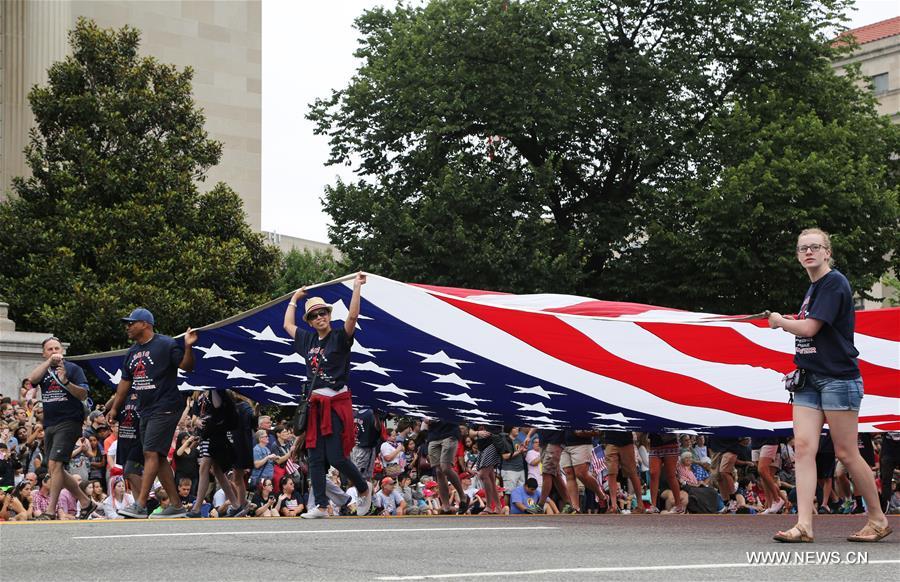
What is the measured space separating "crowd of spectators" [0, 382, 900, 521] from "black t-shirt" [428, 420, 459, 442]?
0.74 m

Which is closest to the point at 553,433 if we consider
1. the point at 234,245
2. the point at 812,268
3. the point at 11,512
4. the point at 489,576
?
the point at 11,512

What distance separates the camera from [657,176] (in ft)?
116

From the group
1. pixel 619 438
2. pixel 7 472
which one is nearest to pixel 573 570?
pixel 619 438

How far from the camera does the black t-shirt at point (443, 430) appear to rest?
15.0 metres

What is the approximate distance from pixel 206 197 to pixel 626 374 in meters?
21.8

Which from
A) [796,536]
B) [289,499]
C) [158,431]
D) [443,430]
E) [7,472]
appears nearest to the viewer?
[796,536]

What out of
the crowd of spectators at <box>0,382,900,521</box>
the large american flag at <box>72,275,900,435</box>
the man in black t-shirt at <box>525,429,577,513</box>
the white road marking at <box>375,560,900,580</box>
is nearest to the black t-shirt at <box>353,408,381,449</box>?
the crowd of spectators at <box>0,382,900,521</box>

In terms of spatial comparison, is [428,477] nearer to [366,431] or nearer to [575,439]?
[366,431]

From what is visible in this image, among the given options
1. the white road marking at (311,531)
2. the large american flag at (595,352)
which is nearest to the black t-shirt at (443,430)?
the large american flag at (595,352)

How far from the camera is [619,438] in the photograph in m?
15.2

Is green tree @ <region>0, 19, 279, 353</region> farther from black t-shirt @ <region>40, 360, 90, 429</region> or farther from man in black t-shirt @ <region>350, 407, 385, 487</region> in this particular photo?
Result: black t-shirt @ <region>40, 360, 90, 429</region>

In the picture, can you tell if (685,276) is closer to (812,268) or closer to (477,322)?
(477,322)

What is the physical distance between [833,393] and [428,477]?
12.3 meters

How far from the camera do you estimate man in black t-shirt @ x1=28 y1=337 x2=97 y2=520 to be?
41.0ft
